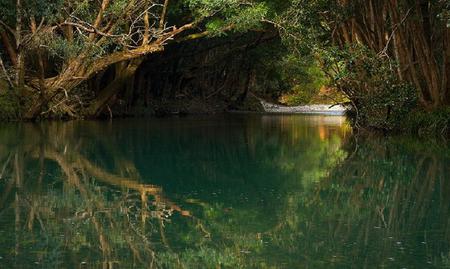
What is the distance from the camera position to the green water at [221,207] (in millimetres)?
6609

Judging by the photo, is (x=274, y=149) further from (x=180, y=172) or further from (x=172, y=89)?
(x=172, y=89)

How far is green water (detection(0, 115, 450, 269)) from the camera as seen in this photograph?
6.61m

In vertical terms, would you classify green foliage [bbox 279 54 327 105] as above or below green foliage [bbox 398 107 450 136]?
above

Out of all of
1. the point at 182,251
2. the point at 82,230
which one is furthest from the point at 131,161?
the point at 182,251

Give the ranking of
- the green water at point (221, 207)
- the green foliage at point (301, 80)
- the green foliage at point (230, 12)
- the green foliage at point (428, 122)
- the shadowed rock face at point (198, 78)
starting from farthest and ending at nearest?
the green foliage at point (301, 80), the shadowed rock face at point (198, 78), the green foliage at point (230, 12), the green foliage at point (428, 122), the green water at point (221, 207)

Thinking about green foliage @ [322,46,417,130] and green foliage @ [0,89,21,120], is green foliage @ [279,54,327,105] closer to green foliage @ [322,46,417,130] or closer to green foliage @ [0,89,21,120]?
green foliage @ [0,89,21,120]

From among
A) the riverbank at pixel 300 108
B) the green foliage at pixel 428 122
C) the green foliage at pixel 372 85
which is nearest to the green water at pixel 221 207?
the green foliage at pixel 428 122

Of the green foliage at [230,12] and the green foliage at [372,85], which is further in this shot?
the green foliage at [230,12]

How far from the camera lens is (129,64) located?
33844 mm

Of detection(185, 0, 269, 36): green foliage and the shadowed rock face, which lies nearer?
detection(185, 0, 269, 36): green foliage

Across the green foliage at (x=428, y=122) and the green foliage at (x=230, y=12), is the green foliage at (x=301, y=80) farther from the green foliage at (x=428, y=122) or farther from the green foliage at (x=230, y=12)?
the green foliage at (x=428, y=122)

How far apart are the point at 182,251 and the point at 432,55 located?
17.5 meters

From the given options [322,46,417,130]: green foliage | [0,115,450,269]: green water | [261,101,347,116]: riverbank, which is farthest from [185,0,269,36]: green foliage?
[261,101,347,116]: riverbank

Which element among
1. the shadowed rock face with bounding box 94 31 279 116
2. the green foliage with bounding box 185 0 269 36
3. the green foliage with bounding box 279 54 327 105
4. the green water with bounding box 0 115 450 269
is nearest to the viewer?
the green water with bounding box 0 115 450 269
